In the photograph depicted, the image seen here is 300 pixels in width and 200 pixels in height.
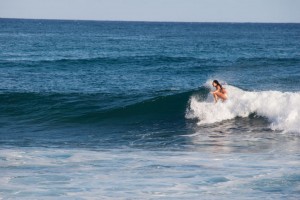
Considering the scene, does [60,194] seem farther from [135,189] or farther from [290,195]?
[290,195]

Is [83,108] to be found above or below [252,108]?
below

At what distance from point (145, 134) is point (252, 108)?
472 centimetres

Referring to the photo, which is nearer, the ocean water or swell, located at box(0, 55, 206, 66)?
the ocean water

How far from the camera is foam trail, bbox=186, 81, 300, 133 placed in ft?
57.8

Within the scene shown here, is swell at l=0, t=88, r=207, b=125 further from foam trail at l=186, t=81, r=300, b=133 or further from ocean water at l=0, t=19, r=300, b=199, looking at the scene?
foam trail at l=186, t=81, r=300, b=133

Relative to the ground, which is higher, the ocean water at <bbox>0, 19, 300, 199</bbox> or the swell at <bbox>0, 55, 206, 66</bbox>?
the swell at <bbox>0, 55, 206, 66</bbox>

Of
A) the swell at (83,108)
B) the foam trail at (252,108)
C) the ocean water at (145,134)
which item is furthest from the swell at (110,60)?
the foam trail at (252,108)

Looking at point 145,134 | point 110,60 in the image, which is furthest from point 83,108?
point 110,60

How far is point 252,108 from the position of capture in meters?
19.4

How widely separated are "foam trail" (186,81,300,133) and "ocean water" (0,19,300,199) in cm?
4

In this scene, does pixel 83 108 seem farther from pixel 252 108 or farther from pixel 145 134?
pixel 252 108

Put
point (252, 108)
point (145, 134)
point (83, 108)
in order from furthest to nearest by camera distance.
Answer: point (83, 108) → point (252, 108) → point (145, 134)

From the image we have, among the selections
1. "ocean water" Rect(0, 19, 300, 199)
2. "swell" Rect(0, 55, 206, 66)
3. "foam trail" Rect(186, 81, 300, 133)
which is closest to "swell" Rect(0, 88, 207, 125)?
"ocean water" Rect(0, 19, 300, 199)

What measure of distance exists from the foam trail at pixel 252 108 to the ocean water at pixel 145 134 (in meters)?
0.04
